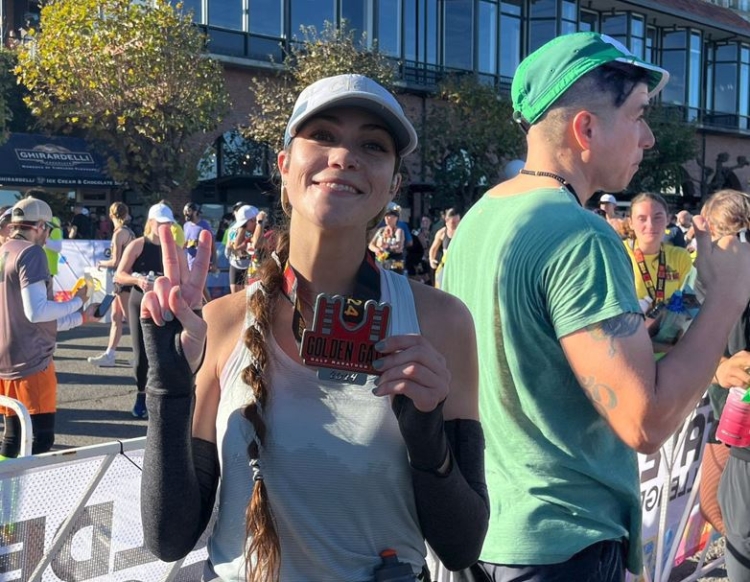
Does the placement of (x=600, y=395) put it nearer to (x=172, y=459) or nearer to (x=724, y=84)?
(x=172, y=459)

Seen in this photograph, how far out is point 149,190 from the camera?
21344 millimetres

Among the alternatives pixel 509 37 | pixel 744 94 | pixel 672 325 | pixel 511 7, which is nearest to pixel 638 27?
pixel 511 7

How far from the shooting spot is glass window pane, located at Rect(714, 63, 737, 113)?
40594mm

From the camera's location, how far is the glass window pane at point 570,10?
33562 millimetres

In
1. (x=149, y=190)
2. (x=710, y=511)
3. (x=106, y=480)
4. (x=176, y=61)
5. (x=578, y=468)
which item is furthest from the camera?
(x=149, y=190)

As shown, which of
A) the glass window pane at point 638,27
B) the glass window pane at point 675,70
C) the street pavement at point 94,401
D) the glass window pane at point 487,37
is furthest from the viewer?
the glass window pane at point 675,70

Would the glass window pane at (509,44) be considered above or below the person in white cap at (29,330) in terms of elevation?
above

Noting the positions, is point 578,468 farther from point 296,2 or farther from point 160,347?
point 296,2

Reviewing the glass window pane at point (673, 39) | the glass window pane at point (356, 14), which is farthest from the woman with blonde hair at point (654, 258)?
the glass window pane at point (673, 39)

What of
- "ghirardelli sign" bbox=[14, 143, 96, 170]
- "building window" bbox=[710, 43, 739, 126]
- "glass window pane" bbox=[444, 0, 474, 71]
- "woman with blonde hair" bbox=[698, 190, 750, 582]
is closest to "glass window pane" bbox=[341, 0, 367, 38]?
"glass window pane" bbox=[444, 0, 474, 71]

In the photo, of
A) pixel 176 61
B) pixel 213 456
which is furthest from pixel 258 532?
pixel 176 61

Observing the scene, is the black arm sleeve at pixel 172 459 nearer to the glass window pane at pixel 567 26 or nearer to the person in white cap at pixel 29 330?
the person in white cap at pixel 29 330

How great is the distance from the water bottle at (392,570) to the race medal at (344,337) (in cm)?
37

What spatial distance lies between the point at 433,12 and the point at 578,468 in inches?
1163
